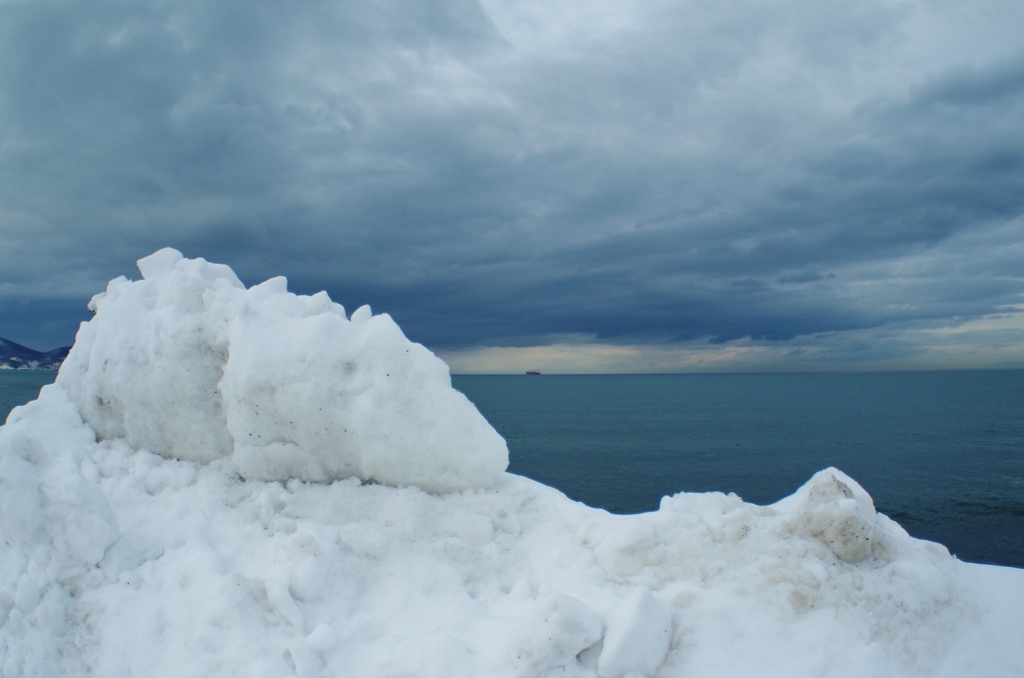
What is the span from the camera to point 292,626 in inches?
248

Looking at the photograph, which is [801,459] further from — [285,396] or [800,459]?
[285,396]

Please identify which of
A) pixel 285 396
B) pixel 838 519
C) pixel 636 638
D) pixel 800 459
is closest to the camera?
pixel 636 638

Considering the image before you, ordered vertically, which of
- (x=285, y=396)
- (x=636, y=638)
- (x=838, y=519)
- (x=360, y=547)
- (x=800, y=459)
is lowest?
(x=800, y=459)

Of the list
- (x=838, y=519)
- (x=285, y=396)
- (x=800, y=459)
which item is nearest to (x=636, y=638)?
(x=838, y=519)

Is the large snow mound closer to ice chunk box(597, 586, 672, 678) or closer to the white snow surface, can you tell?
the white snow surface

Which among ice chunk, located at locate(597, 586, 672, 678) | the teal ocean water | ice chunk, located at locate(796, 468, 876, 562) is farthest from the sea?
ice chunk, located at locate(597, 586, 672, 678)

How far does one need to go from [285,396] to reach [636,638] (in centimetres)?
603

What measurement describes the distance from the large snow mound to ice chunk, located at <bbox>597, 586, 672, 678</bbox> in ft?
12.0

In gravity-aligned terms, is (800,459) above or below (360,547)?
below

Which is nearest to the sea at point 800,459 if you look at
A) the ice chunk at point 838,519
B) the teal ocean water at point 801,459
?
the teal ocean water at point 801,459

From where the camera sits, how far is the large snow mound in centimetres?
914

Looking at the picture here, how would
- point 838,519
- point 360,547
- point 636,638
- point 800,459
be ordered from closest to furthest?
point 636,638
point 838,519
point 360,547
point 800,459

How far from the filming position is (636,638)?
19.1ft

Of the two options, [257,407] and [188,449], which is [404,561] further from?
[188,449]
